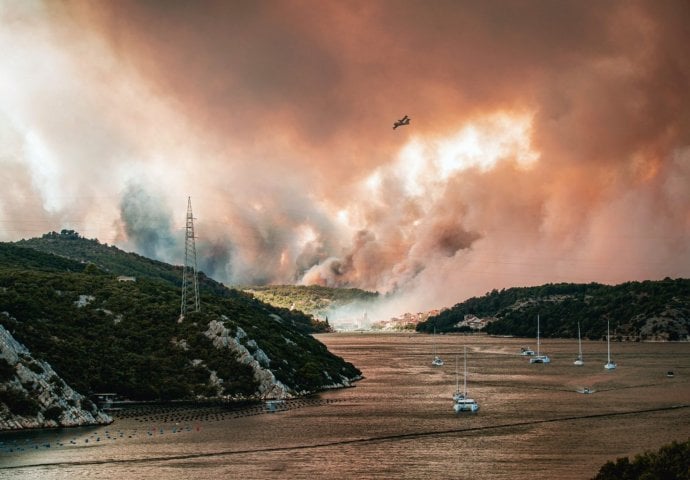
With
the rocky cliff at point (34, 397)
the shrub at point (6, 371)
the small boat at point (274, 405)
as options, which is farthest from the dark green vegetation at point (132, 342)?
the shrub at point (6, 371)

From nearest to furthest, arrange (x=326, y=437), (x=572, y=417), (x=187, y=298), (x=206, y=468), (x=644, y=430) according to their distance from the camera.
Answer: (x=206, y=468), (x=326, y=437), (x=644, y=430), (x=572, y=417), (x=187, y=298)

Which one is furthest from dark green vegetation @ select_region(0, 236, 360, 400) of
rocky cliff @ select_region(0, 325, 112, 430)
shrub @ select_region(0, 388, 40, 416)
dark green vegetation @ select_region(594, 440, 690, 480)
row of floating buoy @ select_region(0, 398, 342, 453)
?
dark green vegetation @ select_region(594, 440, 690, 480)

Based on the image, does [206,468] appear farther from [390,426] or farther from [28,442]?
[390,426]

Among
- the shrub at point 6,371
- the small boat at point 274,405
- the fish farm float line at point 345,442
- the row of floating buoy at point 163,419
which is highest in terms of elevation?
the shrub at point 6,371

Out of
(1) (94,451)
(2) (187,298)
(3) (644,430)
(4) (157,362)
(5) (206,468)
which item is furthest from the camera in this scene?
(2) (187,298)

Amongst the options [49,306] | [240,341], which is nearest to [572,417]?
[240,341]

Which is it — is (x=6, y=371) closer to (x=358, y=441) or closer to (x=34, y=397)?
(x=34, y=397)

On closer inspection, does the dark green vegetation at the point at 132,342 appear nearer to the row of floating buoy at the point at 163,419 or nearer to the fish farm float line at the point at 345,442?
the row of floating buoy at the point at 163,419
